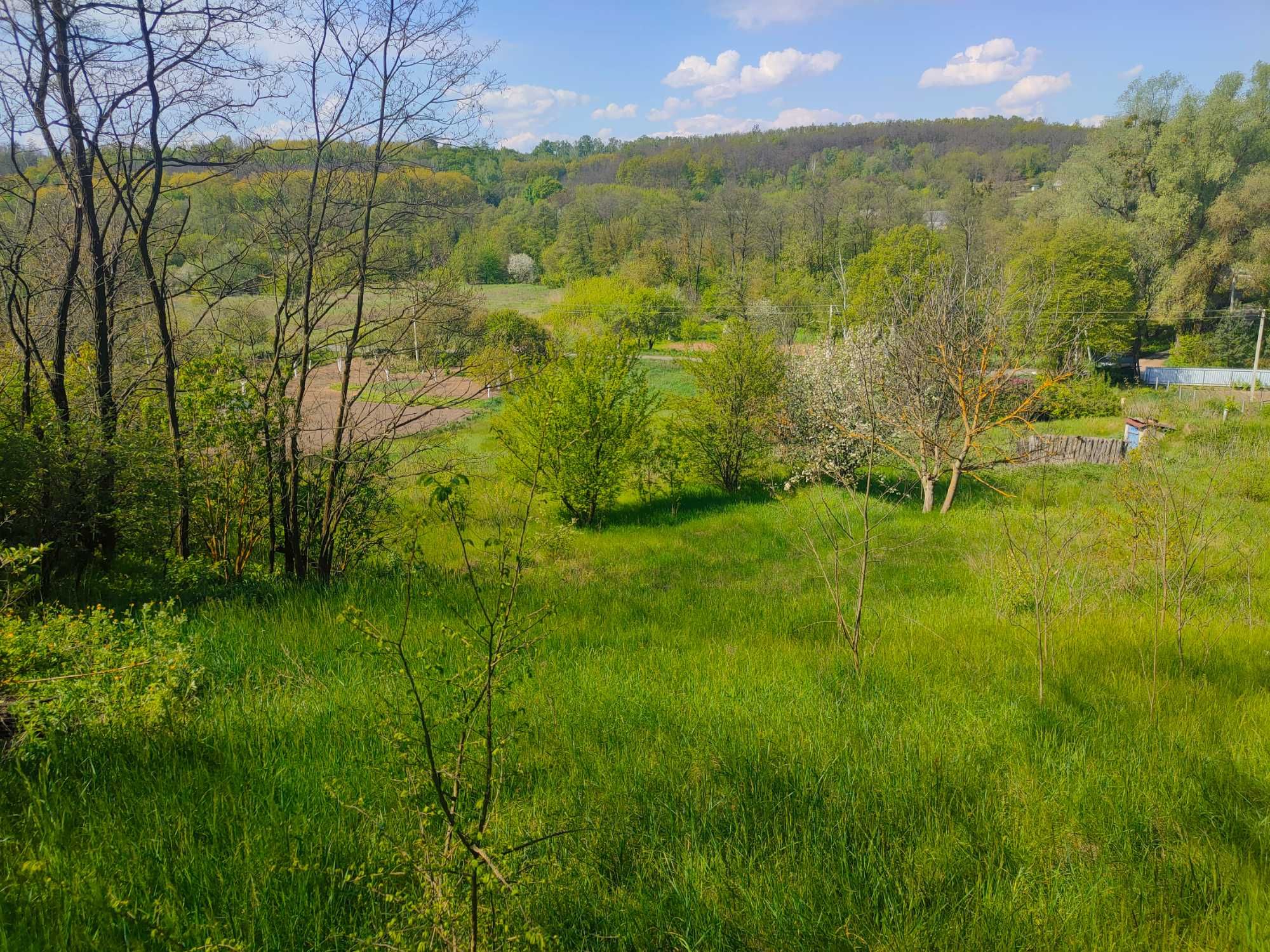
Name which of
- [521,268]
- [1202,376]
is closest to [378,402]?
[1202,376]

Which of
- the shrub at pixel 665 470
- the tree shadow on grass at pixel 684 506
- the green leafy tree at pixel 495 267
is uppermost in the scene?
Answer: the green leafy tree at pixel 495 267

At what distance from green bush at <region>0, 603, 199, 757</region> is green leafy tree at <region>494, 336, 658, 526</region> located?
366 inches

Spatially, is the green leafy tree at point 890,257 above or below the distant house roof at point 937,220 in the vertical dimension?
below

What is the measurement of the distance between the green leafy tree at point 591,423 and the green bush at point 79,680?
9.30m

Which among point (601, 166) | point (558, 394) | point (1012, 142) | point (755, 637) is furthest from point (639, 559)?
point (1012, 142)

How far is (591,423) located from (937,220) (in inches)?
3202

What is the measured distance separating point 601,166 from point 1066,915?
127 meters

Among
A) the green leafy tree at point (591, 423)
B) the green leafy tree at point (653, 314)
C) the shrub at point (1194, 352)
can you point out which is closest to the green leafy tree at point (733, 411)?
the green leafy tree at point (591, 423)

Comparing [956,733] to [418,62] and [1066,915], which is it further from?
[418,62]

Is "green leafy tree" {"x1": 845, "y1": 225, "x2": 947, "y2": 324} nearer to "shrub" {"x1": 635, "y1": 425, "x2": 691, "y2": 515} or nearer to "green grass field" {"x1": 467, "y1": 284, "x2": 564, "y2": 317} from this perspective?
"green grass field" {"x1": 467, "y1": 284, "x2": 564, "y2": 317}

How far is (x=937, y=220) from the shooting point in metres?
79.7

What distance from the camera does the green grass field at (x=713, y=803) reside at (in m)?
2.09

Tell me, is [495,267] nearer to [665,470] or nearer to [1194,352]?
[665,470]

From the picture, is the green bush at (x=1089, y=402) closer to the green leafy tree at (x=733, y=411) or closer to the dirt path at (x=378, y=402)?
the green leafy tree at (x=733, y=411)
